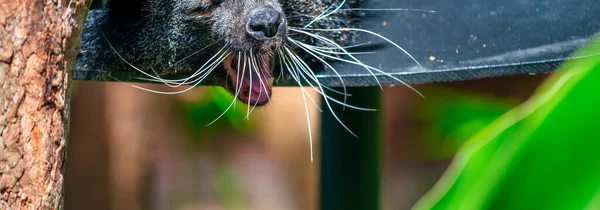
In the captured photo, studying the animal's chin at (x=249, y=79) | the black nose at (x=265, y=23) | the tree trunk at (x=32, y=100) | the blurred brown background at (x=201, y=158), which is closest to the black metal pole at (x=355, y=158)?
the animal's chin at (x=249, y=79)

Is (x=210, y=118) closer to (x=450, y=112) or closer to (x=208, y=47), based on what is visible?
(x=450, y=112)

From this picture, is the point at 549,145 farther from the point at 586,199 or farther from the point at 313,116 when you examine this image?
the point at 313,116

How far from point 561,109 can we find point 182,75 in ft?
4.36

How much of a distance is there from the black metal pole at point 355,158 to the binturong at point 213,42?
24 centimetres

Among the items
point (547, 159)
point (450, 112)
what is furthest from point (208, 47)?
point (450, 112)

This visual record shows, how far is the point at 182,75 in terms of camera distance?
1.95 metres

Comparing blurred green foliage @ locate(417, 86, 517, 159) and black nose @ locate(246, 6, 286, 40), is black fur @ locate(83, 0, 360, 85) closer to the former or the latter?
black nose @ locate(246, 6, 286, 40)

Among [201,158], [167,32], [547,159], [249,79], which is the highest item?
[167,32]

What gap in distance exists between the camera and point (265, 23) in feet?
5.49

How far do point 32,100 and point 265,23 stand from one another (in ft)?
2.34

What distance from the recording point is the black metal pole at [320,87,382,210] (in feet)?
7.16

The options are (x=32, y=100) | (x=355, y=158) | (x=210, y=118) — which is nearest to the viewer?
(x=32, y=100)

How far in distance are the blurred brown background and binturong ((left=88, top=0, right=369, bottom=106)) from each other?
1.74 metres

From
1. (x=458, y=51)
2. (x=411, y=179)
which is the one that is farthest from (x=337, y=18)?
(x=411, y=179)
